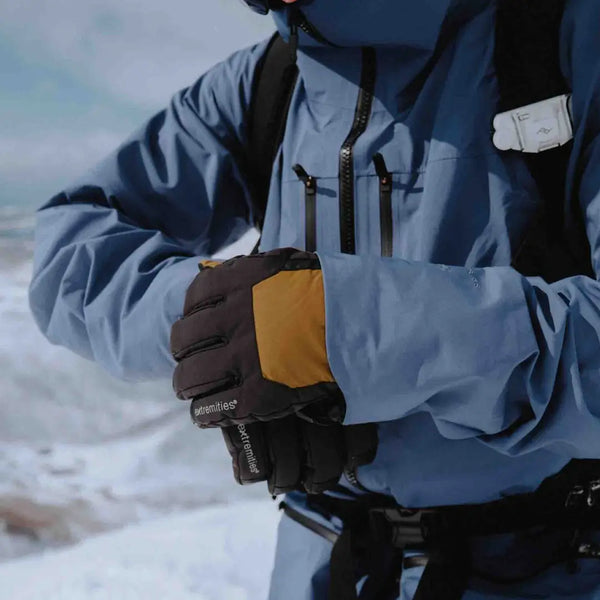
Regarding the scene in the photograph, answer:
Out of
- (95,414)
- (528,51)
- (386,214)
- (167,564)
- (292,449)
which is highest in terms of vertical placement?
(528,51)

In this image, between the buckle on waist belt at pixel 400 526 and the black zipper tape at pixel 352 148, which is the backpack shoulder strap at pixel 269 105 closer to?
the black zipper tape at pixel 352 148

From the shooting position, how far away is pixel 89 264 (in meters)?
0.88

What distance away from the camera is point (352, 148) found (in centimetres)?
79

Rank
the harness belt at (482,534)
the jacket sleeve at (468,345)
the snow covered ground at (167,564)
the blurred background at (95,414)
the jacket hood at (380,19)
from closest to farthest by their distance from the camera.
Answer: the jacket sleeve at (468,345), the jacket hood at (380,19), the harness belt at (482,534), the snow covered ground at (167,564), the blurred background at (95,414)

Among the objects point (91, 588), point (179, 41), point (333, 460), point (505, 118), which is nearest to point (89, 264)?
point (333, 460)

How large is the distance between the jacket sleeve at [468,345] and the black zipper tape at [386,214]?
17cm

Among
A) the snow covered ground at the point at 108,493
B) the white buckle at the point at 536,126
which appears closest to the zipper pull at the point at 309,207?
the white buckle at the point at 536,126

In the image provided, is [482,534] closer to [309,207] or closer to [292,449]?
[292,449]

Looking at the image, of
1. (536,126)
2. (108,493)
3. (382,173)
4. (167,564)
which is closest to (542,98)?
(536,126)

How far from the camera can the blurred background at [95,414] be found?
5.48ft

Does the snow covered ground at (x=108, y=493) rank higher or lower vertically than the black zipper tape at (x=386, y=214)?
lower

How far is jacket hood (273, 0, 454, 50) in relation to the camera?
28.0 inches

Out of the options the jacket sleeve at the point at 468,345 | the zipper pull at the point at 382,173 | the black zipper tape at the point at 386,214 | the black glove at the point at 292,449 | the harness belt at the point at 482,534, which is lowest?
the harness belt at the point at 482,534

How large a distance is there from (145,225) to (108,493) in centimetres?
134
